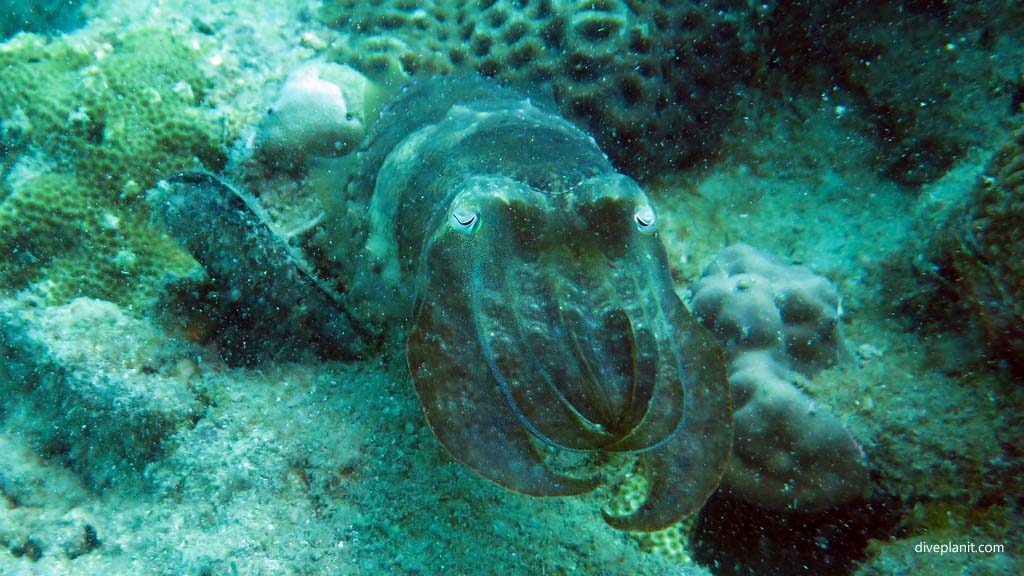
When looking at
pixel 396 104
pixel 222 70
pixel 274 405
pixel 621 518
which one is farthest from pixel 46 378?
pixel 621 518

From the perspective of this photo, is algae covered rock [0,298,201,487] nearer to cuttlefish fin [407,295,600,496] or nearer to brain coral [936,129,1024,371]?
cuttlefish fin [407,295,600,496]

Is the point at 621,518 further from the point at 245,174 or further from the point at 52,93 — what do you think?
the point at 52,93

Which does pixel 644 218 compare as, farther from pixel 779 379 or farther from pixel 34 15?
pixel 34 15

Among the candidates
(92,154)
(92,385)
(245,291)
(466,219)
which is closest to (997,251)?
(466,219)

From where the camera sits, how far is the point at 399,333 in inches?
150

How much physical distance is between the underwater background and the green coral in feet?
0.07

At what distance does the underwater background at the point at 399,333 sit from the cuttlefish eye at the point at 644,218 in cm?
143

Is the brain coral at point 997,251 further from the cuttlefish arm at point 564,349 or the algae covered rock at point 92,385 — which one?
the algae covered rock at point 92,385

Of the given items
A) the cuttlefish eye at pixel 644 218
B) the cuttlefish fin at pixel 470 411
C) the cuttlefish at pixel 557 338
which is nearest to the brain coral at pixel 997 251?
the cuttlefish at pixel 557 338

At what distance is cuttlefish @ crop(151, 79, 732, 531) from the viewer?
8.32 feet

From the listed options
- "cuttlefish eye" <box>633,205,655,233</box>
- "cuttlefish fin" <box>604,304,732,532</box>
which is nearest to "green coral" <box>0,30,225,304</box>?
"cuttlefish eye" <box>633,205,655,233</box>

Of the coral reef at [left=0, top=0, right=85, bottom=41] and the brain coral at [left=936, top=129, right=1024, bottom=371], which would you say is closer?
the brain coral at [left=936, top=129, right=1024, bottom=371]

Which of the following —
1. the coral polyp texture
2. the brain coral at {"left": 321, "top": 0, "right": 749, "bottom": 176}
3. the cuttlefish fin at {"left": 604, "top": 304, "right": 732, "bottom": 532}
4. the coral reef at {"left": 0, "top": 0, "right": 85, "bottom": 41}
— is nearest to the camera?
the cuttlefish fin at {"left": 604, "top": 304, "right": 732, "bottom": 532}

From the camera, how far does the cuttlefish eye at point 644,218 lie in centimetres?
284
